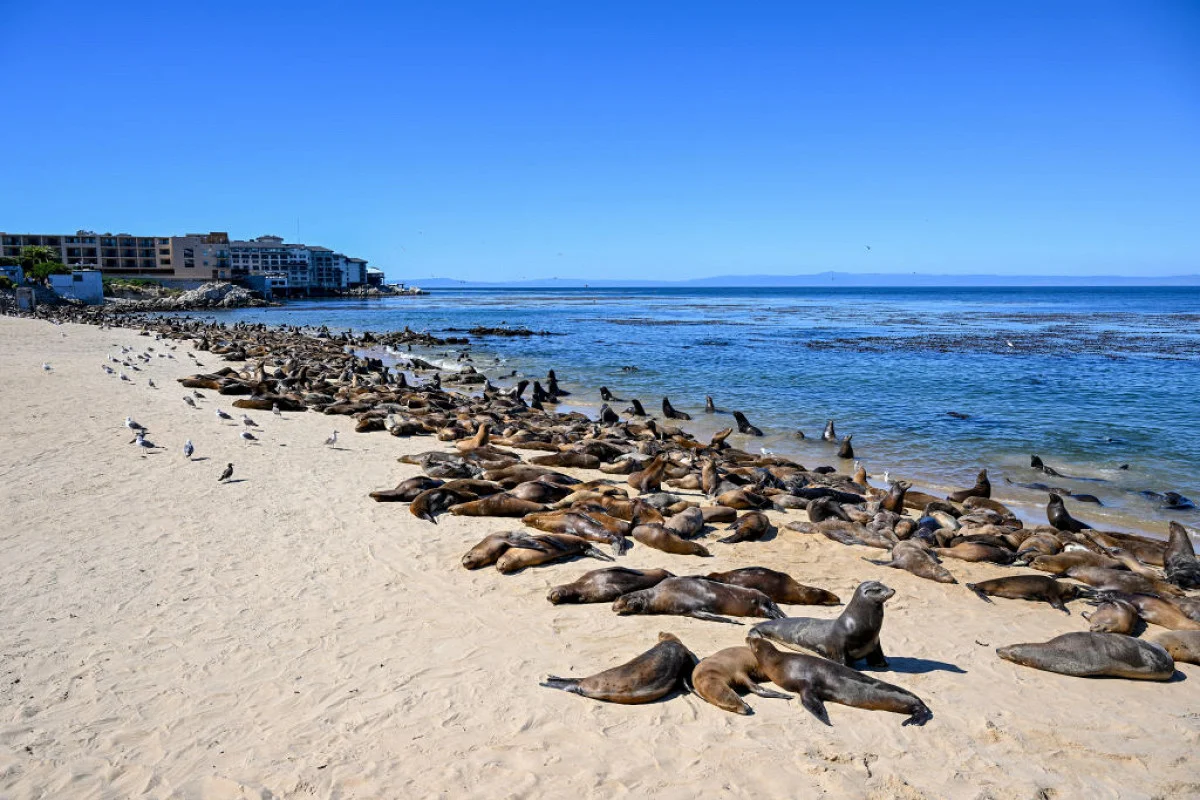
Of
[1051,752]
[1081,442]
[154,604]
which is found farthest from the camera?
[1081,442]

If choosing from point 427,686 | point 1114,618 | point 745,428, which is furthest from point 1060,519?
point 427,686

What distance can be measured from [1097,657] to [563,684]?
3961mm

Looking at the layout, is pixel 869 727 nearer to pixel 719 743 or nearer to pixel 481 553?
pixel 719 743

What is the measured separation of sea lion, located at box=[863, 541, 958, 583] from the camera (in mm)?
7652

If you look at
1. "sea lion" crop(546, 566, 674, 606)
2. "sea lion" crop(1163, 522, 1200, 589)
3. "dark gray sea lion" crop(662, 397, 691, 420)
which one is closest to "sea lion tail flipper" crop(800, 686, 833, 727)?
"sea lion" crop(546, 566, 674, 606)

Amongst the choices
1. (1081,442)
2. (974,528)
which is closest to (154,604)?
(974,528)

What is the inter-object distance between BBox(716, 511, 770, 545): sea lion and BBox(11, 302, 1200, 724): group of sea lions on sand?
3cm

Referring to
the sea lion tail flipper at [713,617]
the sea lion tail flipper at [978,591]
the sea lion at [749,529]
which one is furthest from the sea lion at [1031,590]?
the sea lion tail flipper at [713,617]

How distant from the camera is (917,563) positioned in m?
7.87

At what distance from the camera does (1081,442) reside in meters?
16.1

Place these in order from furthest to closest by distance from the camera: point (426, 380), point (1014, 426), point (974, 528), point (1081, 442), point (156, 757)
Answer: point (426, 380) < point (1014, 426) < point (1081, 442) < point (974, 528) < point (156, 757)

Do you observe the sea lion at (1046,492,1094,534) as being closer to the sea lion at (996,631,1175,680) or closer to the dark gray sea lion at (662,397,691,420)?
the sea lion at (996,631,1175,680)

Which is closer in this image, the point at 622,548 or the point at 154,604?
the point at 154,604

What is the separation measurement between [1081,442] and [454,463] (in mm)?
13290
